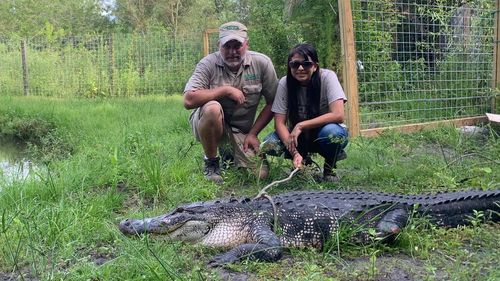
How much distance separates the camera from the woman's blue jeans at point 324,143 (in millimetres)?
3596

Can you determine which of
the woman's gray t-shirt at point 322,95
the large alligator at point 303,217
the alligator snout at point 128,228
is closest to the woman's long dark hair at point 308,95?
the woman's gray t-shirt at point 322,95

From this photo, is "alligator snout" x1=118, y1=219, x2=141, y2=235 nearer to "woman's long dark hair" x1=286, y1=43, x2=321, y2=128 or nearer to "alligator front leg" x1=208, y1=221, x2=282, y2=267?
"alligator front leg" x1=208, y1=221, x2=282, y2=267

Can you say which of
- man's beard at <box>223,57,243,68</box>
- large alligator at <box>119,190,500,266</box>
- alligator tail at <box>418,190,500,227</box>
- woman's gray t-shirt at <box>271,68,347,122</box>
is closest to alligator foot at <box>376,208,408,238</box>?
large alligator at <box>119,190,500,266</box>

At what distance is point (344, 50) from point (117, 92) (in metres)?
8.66

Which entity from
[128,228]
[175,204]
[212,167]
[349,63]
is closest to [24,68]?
[349,63]

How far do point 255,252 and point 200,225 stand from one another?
45cm

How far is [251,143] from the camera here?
3992mm

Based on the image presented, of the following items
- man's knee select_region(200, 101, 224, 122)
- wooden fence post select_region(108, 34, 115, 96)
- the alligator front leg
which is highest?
wooden fence post select_region(108, 34, 115, 96)

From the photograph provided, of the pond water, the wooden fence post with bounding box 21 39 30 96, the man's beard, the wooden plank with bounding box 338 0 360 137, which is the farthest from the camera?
the wooden fence post with bounding box 21 39 30 96

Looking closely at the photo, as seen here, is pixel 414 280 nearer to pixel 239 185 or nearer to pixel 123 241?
pixel 123 241

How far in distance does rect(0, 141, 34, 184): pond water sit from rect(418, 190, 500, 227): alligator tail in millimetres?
2836

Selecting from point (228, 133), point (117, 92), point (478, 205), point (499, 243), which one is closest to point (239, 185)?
point (228, 133)

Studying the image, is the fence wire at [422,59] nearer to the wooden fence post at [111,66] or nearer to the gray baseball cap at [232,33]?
the gray baseball cap at [232,33]

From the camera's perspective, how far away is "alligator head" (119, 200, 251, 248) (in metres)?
2.63
